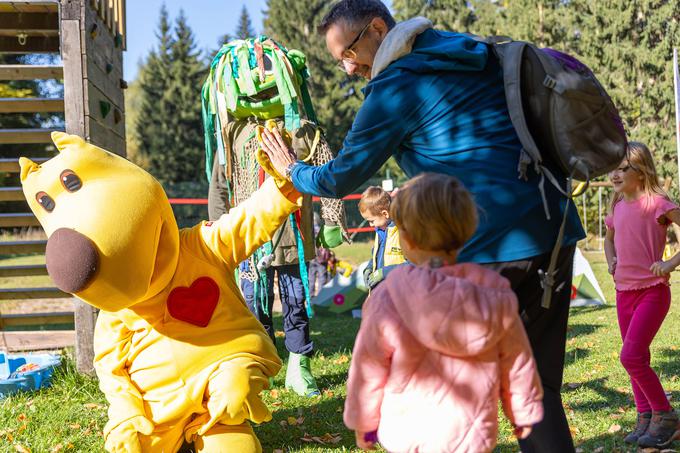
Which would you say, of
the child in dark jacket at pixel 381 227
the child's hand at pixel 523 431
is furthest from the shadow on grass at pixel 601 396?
the child's hand at pixel 523 431

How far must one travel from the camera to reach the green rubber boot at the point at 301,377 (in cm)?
518

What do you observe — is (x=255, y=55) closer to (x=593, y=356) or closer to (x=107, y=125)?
(x=107, y=125)

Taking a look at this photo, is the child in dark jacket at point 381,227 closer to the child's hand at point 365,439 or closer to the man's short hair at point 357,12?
the man's short hair at point 357,12

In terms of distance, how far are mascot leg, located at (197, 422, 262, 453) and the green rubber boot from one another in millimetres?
1699

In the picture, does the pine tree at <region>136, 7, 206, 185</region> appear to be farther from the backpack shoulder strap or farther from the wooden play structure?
the backpack shoulder strap

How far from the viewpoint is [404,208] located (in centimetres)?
221

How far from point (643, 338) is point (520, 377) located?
2308 mm

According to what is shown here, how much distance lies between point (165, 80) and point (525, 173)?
4279 cm

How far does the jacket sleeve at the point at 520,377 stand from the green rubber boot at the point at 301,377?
3149mm

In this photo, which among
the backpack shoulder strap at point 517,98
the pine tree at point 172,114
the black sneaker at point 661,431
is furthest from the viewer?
the pine tree at point 172,114

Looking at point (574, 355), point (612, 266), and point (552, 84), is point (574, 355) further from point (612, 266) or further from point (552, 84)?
point (552, 84)

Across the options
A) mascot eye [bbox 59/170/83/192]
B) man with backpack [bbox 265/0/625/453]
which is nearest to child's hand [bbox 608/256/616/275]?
man with backpack [bbox 265/0/625/453]

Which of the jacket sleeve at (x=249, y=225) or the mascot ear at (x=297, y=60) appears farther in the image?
the mascot ear at (x=297, y=60)

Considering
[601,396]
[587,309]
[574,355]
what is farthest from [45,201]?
[587,309]
